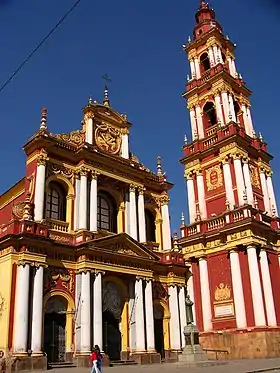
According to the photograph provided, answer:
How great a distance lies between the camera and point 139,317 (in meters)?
24.2

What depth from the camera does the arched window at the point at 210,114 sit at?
117 ft

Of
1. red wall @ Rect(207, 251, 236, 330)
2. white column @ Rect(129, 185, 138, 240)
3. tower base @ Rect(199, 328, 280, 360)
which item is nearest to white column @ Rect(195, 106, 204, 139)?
white column @ Rect(129, 185, 138, 240)

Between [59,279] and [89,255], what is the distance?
2029 millimetres

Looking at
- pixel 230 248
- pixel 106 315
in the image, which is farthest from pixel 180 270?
pixel 106 315

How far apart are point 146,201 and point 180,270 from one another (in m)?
5.27

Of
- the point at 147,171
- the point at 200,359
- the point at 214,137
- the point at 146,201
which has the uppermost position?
the point at 214,137

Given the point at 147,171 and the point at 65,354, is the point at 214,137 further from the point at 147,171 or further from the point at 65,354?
the point at 65,354

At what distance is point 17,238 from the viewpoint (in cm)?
2048

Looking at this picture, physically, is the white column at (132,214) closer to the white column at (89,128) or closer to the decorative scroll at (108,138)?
the decorative scroll at (108,138)

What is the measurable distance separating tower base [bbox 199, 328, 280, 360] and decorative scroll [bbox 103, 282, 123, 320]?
7.17 meters

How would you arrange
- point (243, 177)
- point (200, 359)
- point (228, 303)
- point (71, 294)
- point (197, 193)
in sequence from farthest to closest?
point (197, 193) < point (243, 177) < point (228, 303) < point (71, 294) < point (200, 359)

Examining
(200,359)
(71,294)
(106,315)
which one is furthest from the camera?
(106,315)

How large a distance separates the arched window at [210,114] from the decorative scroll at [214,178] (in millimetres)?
5014

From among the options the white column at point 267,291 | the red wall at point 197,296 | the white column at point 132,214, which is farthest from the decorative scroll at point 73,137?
the white column at point 267,291
